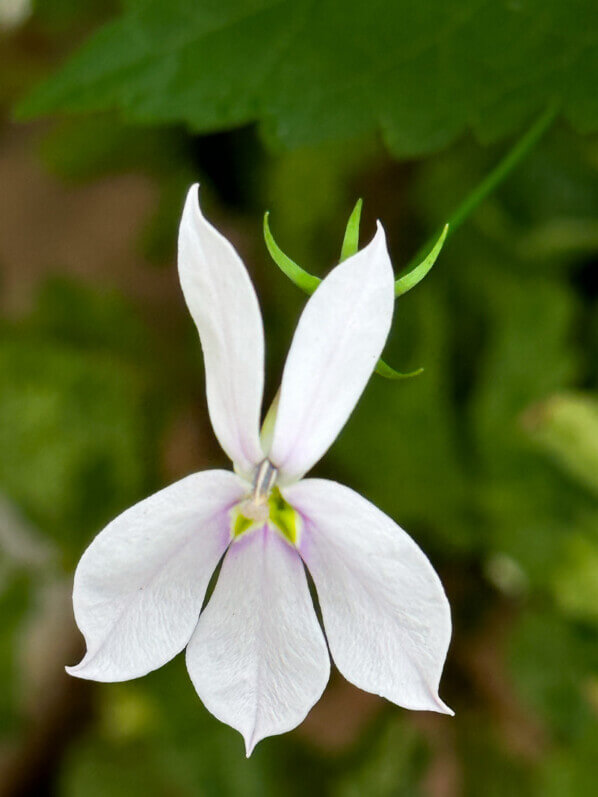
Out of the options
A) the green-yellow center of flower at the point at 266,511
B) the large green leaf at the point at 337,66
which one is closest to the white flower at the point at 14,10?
the large green leaf at the point at 337,66

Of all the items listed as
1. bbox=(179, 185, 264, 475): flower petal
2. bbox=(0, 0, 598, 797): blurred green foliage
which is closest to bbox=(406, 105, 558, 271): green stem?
bbox=(0, 0, 598, 797): blurred green foliage

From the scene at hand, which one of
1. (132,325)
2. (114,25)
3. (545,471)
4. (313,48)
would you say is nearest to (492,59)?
(313,48)

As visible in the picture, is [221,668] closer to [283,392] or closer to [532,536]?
[283,392]

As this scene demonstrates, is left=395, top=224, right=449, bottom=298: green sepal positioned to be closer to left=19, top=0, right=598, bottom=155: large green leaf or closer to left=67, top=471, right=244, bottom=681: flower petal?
left=67, top=471, right=244, bottom=681: flower petal

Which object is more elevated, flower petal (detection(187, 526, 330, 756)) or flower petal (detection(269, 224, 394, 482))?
flower petal (detection(269, 224, 394, 482))

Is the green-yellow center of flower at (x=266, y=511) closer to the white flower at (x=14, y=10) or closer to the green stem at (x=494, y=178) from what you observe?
the green stem at (x=494, y=178)

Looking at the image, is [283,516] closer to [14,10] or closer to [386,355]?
[386,355]

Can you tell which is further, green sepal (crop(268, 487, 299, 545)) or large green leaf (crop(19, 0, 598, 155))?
large green leaf (crop(19, 0, 598, 155))

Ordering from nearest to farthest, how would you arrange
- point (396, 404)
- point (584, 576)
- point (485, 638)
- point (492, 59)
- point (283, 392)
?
1. point (283, 392)
2. point (492, 59)
3. point (584, 576)
4. point (396, 404)
5. point (485, 638)
